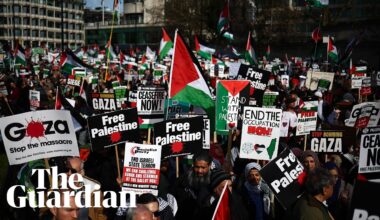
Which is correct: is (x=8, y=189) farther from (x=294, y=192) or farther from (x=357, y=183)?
(x=357, y=183)

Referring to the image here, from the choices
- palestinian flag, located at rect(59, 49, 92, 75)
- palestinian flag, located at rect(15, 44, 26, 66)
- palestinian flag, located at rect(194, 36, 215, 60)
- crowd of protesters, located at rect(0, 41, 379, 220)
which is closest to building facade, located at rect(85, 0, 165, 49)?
palestinian flag, located at rect(194, 36, 215, 60)

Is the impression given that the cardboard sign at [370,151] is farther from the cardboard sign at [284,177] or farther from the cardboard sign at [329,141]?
the cardboard sign at [329,141]

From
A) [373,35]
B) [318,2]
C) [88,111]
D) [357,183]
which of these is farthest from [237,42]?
[357,183]

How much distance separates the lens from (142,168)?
6.75 meters

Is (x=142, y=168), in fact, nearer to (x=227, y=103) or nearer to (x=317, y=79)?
(x=227, y=103)

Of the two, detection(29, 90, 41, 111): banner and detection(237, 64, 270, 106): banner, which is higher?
detection(237, 64, 270, 106): banner

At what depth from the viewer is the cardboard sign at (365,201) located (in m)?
3.74

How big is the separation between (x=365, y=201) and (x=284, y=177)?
240 centimetres

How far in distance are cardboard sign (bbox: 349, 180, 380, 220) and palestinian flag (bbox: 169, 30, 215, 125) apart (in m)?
4.62

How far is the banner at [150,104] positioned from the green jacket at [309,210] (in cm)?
498

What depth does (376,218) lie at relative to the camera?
3.75 metres

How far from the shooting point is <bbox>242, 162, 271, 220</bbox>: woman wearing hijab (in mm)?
6371

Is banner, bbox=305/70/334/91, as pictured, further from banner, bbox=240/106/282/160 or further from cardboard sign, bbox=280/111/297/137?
banner, bbox=240/106/282/160

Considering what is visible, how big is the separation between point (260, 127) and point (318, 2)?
18.9 meters
